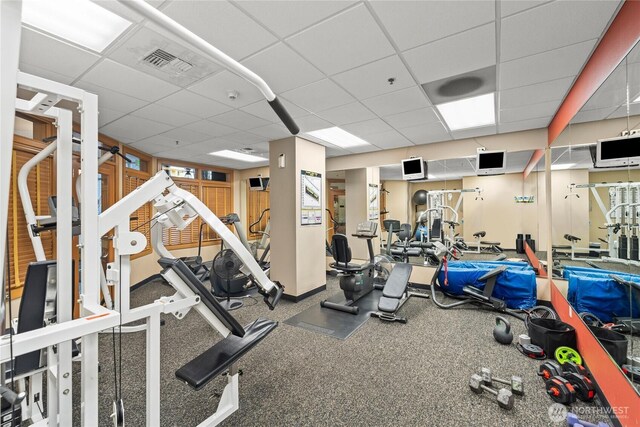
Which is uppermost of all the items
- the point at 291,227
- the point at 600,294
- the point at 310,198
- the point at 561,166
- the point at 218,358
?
the point at 561,166

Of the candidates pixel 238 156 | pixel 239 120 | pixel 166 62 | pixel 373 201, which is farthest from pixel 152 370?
pixel 373 201

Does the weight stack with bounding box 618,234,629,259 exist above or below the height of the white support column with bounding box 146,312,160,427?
above

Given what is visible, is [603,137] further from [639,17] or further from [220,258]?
[220,258]

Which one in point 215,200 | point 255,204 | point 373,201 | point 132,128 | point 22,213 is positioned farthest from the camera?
point 255,204

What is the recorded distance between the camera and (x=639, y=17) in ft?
4.97

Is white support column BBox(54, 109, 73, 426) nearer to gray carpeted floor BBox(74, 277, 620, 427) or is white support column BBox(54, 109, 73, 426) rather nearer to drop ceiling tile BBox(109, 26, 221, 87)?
drop ceiling tile BBox(109, 26, 221, 87)

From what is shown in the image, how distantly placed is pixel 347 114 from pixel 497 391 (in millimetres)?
3130

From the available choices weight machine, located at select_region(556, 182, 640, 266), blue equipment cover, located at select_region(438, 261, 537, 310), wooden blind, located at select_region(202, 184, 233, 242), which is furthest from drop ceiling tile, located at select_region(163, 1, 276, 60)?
wooden blind, located at select_region(202, 184, 233, 242)

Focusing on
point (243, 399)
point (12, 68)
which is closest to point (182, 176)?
point (243, 399)

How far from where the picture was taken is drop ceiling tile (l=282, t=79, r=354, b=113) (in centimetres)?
262

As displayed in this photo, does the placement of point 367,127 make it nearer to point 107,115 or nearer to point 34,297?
point 107,115

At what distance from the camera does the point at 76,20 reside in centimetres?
170

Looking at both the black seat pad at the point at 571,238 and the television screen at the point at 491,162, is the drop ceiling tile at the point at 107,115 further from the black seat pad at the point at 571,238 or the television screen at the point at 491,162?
the black seat pad at the point at 571,238

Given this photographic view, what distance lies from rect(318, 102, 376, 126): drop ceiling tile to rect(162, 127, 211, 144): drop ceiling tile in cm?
208
